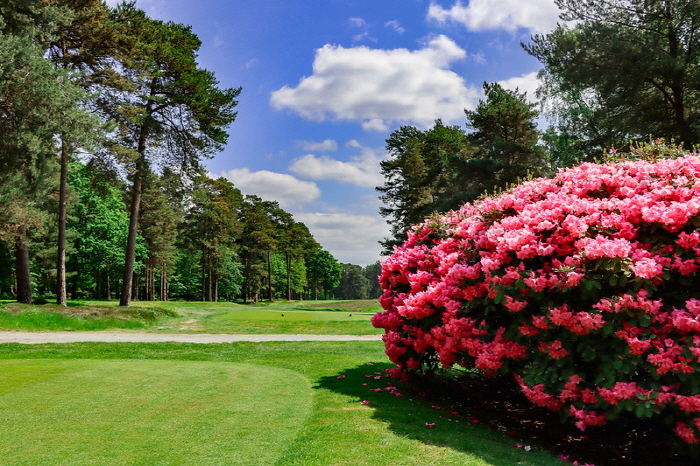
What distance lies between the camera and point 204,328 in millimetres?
19109

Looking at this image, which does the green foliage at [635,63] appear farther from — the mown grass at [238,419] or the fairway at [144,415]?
the fairway at [144,415]

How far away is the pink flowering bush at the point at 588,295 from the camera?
3.89m

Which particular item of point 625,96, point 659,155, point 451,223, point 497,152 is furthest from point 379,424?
point 497,152

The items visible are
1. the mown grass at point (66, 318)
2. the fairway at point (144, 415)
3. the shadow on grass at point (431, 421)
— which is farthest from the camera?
the mown grass at point (66, 318)

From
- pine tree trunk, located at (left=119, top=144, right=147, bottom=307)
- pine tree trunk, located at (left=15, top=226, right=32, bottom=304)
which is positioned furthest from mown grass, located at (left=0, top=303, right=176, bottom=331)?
pine tree trunk, located at (left=119, top=144, right=147, bottom=307)

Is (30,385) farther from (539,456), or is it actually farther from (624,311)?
(624,311)

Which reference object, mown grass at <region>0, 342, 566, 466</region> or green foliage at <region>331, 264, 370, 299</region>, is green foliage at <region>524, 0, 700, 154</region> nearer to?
mown grass at <region>0, 342, 566, 466</region>

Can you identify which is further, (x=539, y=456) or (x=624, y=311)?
(x=539, y=456)

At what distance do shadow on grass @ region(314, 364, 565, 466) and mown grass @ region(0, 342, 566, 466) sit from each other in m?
0.02

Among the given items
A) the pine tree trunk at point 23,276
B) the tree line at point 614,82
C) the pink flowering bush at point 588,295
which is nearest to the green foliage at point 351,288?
the tree line at point 614,82

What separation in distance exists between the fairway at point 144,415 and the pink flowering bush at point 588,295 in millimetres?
2562

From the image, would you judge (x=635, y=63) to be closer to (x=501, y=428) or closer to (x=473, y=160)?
(x=473, y=160)

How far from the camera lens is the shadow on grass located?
426 cm

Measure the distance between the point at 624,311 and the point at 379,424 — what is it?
2.89 m
